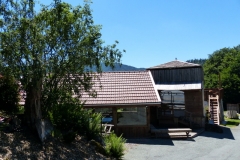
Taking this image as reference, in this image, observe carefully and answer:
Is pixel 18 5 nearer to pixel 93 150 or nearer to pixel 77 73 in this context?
pixel 77 73

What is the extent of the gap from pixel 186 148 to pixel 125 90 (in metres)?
5.87

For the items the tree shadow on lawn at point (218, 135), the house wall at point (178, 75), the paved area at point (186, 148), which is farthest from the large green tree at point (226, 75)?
the paved area at point (186, 148)

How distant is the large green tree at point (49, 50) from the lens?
9531mm

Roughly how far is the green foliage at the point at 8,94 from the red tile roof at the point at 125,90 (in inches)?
218

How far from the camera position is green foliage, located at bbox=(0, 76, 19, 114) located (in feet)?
39.5

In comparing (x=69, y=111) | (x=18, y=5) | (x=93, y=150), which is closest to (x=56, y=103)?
(x=69, y=111)

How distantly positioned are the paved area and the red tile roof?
2597 mm

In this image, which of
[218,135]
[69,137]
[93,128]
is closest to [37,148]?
[69,137]

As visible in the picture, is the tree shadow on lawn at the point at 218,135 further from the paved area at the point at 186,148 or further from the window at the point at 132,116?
the window at the point at 132,116

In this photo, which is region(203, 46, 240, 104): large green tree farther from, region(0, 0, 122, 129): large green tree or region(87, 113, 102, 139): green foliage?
region(0, 0, 122, 129): large green tree

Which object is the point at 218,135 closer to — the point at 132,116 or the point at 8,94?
the point at 132,116

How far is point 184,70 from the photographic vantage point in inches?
909

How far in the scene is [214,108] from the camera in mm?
27516

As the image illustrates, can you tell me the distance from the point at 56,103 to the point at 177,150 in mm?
6946
